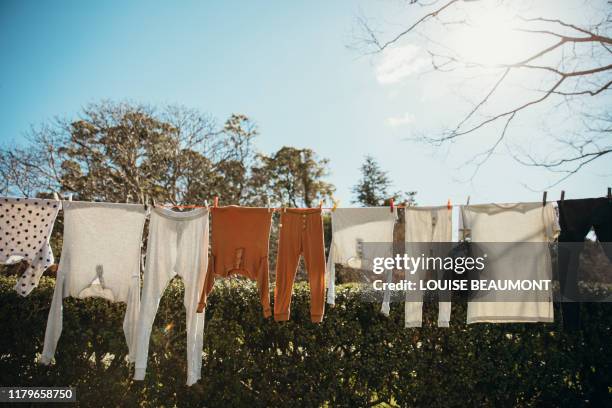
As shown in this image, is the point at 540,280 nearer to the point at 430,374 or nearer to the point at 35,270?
the point at 430,374

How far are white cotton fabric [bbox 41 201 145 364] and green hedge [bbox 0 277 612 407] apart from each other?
251mm

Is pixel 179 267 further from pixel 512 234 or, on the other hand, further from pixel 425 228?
pixel 512 234

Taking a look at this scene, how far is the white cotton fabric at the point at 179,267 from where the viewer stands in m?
4.12

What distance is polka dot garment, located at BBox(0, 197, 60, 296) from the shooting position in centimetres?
416

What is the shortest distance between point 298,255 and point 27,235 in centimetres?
331

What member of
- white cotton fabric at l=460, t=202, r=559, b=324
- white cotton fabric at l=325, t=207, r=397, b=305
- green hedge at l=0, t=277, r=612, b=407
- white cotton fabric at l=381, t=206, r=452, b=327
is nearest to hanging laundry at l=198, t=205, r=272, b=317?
green hedge at l=0, t=277, r=612, b=407

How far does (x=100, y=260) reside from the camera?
428 centimetres

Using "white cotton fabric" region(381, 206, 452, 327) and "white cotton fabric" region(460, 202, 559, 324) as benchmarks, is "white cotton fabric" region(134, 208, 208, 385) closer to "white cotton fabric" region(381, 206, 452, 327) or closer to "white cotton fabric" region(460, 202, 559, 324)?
"white cotton fabric" region(381, 206, 452, 327)

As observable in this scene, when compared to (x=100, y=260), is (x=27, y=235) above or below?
above

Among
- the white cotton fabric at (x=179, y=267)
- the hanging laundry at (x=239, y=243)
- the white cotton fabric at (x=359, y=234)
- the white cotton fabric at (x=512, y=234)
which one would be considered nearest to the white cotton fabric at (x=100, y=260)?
the white cotton fabric at (x=179, y=267)

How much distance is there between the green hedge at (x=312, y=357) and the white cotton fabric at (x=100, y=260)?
25 cm

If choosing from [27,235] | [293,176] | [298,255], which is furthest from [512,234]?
[293,176]

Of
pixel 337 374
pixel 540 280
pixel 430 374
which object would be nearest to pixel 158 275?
pixel 337 374

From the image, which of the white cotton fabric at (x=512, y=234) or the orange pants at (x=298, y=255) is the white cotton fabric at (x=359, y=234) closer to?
the orange pants at (x=298, y=255)
